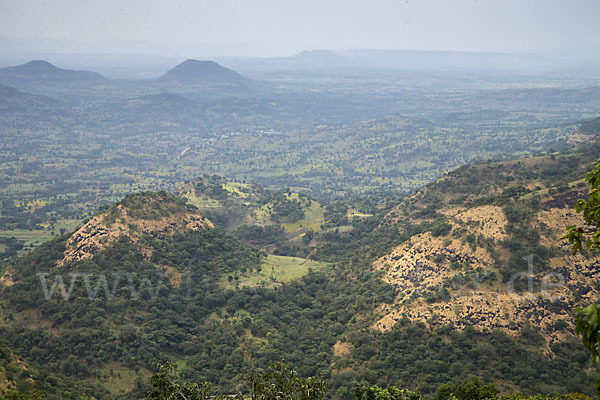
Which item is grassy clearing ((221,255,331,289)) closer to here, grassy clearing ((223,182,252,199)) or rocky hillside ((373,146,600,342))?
rocky hillside ((373,146,600,342))

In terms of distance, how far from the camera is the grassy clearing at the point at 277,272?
8494 cm

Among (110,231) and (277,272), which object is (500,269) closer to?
(277,272)

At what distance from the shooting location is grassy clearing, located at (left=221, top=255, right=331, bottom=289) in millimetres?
84938

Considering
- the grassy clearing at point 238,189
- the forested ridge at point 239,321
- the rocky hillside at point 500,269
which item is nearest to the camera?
the forested ridge at point 239,321

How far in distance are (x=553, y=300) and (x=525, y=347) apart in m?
7.95

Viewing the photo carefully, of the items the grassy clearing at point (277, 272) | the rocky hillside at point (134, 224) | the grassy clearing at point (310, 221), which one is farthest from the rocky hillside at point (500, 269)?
the grassy clearing at point (310, 221)

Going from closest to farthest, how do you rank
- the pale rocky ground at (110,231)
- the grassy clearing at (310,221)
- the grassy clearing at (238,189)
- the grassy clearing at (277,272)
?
1. the pale rocky ground at (110,231)
2. the grassy clearing at (277,272)
3. the grassy clearing at (310,221)
4. the grassy clearing at (238,189)

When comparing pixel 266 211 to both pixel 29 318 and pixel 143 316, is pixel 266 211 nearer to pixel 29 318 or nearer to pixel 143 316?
pixel 143 316

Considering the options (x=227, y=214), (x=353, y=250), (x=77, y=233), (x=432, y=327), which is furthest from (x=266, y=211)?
(x=432, y=327)

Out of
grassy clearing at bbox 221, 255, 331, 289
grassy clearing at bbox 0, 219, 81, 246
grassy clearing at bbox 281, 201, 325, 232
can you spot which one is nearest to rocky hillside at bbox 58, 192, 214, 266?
grassy clearing at bbox 221, 255, 331, 289

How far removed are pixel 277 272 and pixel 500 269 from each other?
1824 inches

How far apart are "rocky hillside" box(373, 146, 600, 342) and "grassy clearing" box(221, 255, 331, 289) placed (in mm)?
19556

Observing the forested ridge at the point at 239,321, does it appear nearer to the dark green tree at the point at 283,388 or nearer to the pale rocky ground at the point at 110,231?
the pale rocky ground at the point at 110,231

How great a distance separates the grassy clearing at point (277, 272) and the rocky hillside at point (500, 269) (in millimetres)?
19556
